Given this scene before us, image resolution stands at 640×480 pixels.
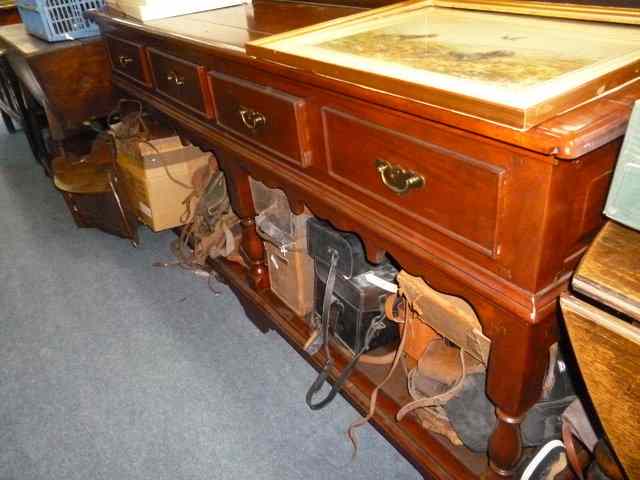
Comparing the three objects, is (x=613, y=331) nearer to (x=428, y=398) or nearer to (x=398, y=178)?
(x=398, y=178)

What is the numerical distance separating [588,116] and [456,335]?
0.54 metres

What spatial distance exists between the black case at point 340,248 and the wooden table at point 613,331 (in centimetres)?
66

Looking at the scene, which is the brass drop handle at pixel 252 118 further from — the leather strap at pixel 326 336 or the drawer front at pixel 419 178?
the leather strap at pixel 326 336

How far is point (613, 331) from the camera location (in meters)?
0.56

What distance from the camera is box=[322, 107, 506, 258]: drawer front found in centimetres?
70

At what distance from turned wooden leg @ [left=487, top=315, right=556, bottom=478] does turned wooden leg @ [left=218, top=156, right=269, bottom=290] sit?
90 centimetres

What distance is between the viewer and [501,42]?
2.65 ft

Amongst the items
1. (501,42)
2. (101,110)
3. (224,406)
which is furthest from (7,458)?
(501,42)

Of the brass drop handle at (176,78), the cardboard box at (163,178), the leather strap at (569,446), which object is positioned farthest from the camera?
the cardboard box at (163,178)

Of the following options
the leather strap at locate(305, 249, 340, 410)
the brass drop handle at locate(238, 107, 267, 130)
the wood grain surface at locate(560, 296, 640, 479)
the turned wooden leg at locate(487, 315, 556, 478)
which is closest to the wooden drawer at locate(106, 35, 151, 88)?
the brass drop handle at locate(238, 107, 267, 130)

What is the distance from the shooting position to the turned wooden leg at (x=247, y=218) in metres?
1.49

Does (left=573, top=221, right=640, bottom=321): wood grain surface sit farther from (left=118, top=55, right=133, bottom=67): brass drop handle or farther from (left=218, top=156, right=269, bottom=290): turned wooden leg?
(left=118, top=55, right=133, bottom=67): brass drop handle

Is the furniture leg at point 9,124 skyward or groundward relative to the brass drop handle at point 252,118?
groundward

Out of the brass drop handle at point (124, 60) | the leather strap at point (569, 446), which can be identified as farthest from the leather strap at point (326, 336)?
the brass drop handle at point (124, 60)
